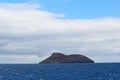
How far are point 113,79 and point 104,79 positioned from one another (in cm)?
241

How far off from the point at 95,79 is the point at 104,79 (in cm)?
262

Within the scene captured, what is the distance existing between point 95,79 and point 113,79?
4.86m

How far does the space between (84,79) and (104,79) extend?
5.48m

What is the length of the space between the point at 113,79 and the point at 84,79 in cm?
789

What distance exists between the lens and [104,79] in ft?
311

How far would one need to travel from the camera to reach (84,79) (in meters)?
96.1

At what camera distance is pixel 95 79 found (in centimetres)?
9400
